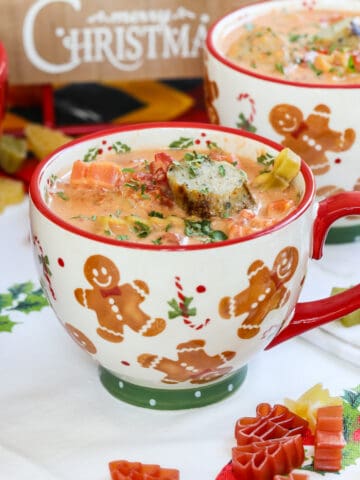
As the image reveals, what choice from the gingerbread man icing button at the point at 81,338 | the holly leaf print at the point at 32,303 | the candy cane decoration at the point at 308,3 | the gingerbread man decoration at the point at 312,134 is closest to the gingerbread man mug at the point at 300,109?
the gingerbread man decoration at the point at 312,134

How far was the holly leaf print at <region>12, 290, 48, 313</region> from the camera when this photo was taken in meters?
1.40

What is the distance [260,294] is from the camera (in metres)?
1.09

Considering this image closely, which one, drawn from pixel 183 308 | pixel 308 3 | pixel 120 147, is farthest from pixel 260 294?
pixel 308 3

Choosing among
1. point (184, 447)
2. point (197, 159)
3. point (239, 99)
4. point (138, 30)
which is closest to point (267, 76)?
point (239, 99)

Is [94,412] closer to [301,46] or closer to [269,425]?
[269,425]

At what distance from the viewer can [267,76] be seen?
4.80ft

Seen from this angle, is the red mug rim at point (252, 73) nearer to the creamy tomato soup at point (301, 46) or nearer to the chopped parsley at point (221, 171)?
the creamy tomato soup at point (301, 46)

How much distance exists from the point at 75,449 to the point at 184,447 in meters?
0.12

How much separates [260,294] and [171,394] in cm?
19

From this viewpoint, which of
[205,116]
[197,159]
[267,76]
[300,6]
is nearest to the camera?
[197,159]

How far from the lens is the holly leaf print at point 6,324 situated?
4.45 ft

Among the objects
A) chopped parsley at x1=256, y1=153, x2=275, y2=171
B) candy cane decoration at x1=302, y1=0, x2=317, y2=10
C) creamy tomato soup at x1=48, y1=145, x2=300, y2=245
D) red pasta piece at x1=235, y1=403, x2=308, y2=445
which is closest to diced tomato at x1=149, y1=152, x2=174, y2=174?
creamy tomato soup at x1=48, y1=145, x2=300, y2=245

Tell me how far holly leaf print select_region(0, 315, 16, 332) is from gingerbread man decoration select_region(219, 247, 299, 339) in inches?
15.2

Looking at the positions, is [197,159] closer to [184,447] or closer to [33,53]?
[184,447]
